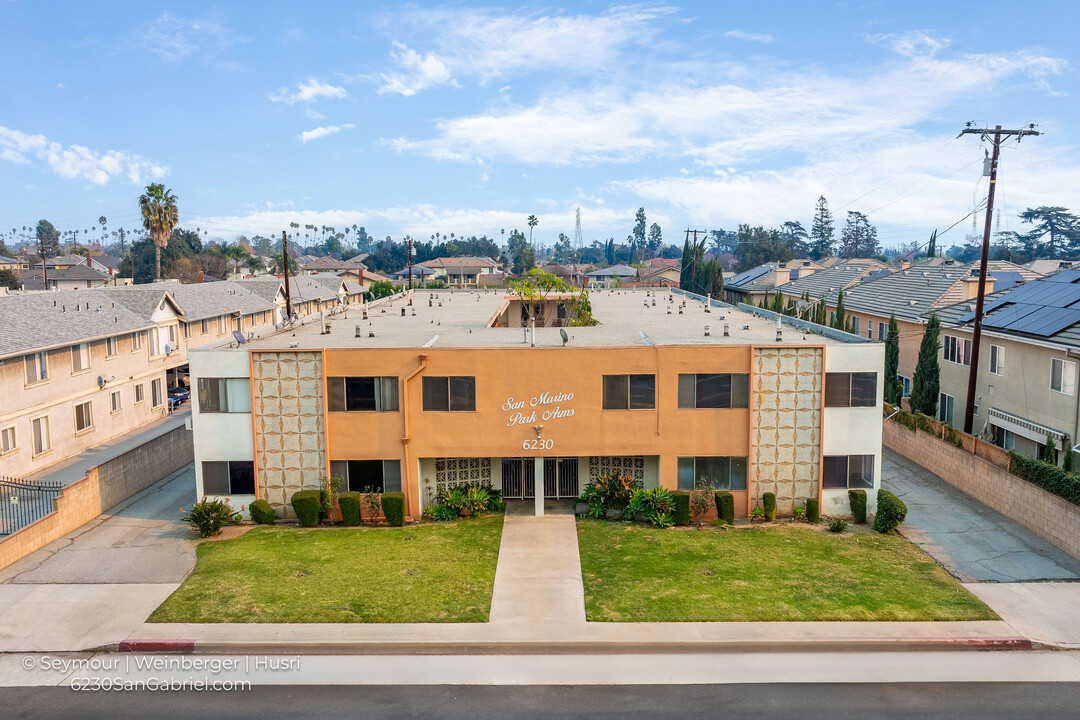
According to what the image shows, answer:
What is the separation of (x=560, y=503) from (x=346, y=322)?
15.3m

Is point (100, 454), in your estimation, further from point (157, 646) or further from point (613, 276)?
point (613, 276)

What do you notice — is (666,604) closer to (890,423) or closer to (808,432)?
(808,432)

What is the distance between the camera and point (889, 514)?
2284 cm

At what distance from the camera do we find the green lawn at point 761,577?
17.6 meters

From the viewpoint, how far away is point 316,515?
23453 millimetres

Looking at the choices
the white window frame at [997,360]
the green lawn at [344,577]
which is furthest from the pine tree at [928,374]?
the green lawn at [344,577]

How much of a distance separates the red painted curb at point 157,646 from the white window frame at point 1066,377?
28.1 m

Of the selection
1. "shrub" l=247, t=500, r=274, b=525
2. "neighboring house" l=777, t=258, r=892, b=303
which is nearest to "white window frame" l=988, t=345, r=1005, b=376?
"neighboring house" l=777, t=258, r=892, b=303

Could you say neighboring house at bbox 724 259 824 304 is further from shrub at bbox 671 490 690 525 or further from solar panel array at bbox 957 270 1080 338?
shrub at bbox 671 490 690 525

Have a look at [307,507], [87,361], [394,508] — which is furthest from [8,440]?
[394,508]

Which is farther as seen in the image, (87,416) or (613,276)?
(613,276)

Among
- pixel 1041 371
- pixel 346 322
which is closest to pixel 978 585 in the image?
pixel 1041 371

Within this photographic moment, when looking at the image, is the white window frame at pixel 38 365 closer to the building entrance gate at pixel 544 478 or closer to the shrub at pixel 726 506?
the building entrance gate at pixel 544 478

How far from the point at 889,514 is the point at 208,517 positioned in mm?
20568
